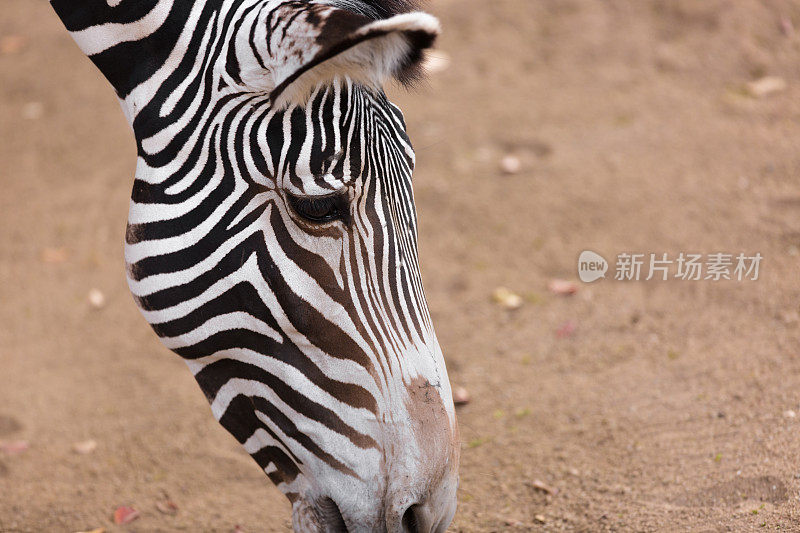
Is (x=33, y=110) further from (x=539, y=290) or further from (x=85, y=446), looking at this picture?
(x=539, y=290)

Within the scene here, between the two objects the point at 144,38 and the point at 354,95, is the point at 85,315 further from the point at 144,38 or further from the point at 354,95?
the point at 354,95

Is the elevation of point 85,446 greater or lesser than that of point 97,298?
lesser

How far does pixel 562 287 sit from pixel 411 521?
2.94m

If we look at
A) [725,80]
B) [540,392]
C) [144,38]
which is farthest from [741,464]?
[725,80]

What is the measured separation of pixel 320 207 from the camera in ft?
6.10

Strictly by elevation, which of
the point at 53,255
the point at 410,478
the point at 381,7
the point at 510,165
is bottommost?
the point at 510,165

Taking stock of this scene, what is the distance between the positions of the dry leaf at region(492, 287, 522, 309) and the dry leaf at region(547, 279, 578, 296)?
231mm

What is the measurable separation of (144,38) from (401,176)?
2.97ft

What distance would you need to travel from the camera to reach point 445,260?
16.5ft

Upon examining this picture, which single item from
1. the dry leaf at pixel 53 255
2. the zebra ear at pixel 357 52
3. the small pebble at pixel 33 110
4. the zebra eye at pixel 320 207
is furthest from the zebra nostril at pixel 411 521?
the small pebble at pixel 33 110

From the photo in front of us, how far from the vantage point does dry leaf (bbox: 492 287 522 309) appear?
180 inches

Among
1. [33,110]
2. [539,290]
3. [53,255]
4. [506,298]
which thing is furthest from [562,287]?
[33,110]

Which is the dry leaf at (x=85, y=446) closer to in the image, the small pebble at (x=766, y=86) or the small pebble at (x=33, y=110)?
the small pebble at (x=33, y=110)

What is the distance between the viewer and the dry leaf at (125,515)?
10.9 feet
